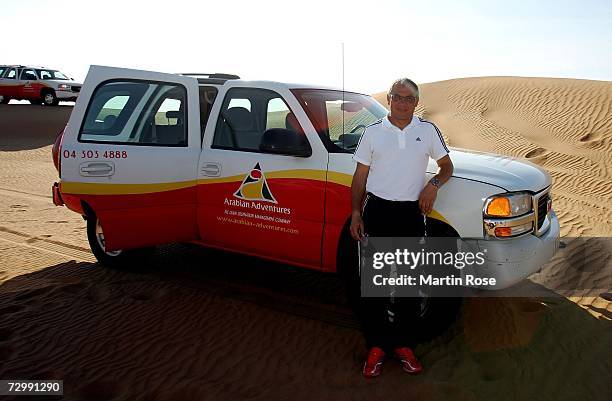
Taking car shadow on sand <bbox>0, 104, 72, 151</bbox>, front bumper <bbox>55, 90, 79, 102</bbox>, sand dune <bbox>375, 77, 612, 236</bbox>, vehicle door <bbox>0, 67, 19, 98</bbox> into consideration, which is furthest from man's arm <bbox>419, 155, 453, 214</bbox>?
vehicle door <bbox>0, 67, 19, 98</bbox>

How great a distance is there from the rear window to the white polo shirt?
2.30m

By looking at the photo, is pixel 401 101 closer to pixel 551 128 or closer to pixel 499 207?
pixel 499 207

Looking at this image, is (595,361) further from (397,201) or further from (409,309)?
(397,201)

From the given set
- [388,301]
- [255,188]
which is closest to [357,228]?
[388,301]

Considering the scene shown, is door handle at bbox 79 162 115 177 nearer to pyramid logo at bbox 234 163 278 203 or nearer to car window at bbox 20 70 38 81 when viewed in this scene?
pyramid logo at bbox 234 163 278 203

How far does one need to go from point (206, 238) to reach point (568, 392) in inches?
128

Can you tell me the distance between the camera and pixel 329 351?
3.84 metres

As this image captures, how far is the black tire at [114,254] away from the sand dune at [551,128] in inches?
216

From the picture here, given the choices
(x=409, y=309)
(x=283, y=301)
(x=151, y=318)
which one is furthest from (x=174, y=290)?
(x=409, y=309)

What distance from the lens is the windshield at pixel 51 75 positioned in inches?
960

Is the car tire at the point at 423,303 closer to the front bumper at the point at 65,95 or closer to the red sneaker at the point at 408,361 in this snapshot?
the red sneaker at the point at 408,361

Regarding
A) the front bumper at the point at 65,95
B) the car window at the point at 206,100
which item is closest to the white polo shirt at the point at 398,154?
the car window at the point at 206,100

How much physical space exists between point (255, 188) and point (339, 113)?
1135mm

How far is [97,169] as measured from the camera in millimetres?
4664
